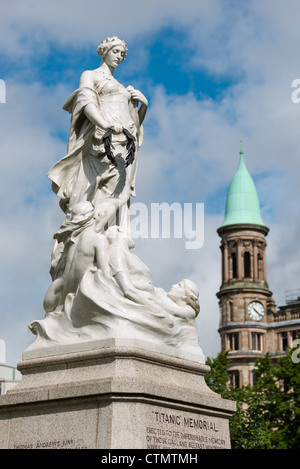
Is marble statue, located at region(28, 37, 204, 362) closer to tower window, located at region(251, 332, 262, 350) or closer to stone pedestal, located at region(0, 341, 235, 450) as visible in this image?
stone pedestal, located at region(0, 341, 235, 450)

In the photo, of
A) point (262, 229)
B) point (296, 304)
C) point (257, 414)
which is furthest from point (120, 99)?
point (262, 229)

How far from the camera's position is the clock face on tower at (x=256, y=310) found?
120m

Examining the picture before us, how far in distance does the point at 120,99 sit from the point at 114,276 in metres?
3.50

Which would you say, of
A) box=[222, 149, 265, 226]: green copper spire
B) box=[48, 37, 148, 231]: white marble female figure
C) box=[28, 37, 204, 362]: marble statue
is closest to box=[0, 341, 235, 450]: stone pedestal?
box=[28, 37, 204, 362]: marble statue

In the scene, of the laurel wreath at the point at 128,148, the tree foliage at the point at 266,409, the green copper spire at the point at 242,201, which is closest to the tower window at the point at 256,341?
the green copper spire at the point at 242,201

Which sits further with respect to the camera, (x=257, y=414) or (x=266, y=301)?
(x=266, y=301)

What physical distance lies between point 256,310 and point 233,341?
574 centimetres

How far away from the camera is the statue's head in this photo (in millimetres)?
15070

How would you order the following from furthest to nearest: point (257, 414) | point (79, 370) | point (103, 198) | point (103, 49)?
point (257, 414) < point (103, 49) < point (103, 198) < point (79, 370)

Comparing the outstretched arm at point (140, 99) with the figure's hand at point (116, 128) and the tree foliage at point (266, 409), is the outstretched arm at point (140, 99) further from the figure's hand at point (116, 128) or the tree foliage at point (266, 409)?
the tree foliage at point (266, 409)

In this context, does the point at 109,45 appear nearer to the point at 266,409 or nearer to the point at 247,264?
the point at 266,409

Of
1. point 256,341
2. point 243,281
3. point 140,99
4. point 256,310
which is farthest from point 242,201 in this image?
point 140,99
